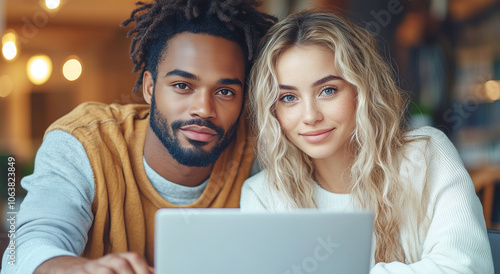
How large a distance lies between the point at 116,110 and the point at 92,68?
11.0 feet

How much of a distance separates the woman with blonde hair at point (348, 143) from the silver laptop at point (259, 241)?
0.50 meters

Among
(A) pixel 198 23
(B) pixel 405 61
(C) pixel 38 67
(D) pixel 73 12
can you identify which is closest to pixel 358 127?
(A) pixel 198 23

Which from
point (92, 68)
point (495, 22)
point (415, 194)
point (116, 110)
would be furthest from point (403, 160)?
point (92, 68)

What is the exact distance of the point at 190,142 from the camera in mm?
1630

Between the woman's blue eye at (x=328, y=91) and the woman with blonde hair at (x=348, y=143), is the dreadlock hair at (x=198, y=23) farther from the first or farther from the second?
the woman's blue eye at (x=328, y=91)

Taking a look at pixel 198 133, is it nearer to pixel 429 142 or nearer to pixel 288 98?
pixel 288 98

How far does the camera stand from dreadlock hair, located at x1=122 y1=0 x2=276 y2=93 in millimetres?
1640

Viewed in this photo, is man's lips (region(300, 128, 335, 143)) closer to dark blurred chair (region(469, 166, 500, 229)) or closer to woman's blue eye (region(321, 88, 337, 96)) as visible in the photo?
woman's blue eye (region(321, 88, 337, 96))

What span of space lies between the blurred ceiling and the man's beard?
10.8 feet

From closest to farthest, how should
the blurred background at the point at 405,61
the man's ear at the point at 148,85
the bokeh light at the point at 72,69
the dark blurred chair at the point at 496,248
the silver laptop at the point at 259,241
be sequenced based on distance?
the silver laptop at the point at 259,241 → the dark blurred chair at the point at 496,248 → the man's ear at the point at 148,85 → the blurred background at the point at 405,61 → the bokeh light at the point at 72,69

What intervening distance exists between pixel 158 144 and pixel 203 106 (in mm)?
263

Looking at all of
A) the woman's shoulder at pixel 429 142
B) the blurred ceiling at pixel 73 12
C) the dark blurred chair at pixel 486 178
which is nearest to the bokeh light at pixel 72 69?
the blurred ceiling at pixel 73 12

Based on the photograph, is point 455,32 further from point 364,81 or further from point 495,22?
point 364,81

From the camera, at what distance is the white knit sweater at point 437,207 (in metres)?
1.23
